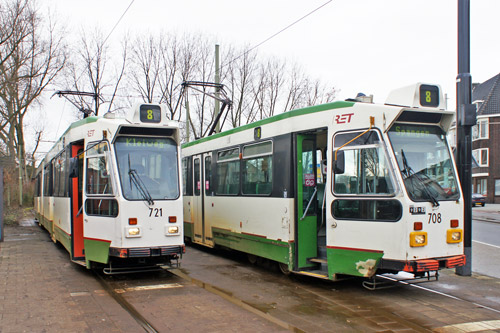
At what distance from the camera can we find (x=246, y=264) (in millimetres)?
10781

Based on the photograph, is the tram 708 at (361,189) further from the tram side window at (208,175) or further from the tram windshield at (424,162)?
the tram side window at (208,175)

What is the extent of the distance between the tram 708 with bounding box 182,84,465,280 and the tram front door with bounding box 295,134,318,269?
0.02 metres

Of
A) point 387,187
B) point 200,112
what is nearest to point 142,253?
point 387,187

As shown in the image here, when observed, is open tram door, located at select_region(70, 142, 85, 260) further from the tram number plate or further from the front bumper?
the front bumper

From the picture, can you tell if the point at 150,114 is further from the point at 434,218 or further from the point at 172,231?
the point at 434,218

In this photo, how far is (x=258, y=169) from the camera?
9.62m

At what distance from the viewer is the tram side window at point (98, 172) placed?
8367 millimetres

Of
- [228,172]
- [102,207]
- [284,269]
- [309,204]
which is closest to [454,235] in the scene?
[309,204]

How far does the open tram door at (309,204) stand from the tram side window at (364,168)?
979mm

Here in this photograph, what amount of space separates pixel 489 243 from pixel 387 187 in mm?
9738

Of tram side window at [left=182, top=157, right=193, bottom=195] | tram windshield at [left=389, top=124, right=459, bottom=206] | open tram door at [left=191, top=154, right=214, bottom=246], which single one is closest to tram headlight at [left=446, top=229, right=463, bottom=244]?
tram windshield at [left=389, top=124, right=459, bottom=206]

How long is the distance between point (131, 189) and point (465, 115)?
268 inches

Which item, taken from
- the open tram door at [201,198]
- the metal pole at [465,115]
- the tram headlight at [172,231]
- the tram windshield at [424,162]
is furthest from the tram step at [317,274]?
the open tram door at [201,198]

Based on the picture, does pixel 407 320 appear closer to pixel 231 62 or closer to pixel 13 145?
pixel 231 62
